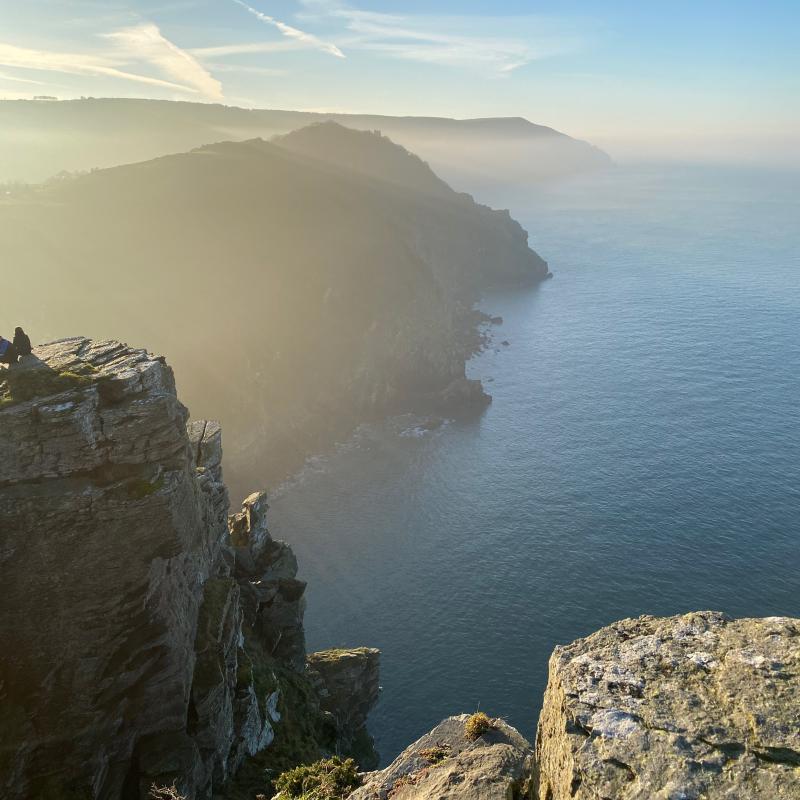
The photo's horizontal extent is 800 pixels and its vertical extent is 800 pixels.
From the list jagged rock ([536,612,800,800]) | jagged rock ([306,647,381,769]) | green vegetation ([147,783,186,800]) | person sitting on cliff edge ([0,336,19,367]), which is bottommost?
jagged rock ([306,647,381,769])

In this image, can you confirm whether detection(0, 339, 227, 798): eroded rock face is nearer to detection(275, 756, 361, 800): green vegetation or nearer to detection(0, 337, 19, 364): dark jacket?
detection(0, 337, 19, 364): dark jacket

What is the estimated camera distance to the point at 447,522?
9569 centimetres

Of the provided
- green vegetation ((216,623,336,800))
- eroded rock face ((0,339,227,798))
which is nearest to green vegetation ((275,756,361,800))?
green vegetation ((216,623,336,800))

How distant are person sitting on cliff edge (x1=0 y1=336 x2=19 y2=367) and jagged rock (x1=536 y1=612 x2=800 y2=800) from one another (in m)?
28.0

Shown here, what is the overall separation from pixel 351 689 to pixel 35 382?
149 feet

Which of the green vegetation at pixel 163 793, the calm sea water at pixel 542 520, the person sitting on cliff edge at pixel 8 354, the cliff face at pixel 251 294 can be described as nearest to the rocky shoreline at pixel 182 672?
the green vegetation at pixel 163 793

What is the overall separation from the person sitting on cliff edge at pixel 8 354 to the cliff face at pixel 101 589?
1283 millimetres

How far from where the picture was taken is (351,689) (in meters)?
60.5

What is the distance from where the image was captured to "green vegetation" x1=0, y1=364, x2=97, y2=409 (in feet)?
89.7

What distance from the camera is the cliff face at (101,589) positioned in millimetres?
26875

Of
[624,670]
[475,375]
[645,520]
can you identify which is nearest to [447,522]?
[645,520]

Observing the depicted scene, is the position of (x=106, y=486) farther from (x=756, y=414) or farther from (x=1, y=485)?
(x=756, y=414)

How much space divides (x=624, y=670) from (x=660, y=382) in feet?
448

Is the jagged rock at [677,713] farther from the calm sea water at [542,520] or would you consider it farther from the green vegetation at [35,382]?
the calm sea water at [542,520]
